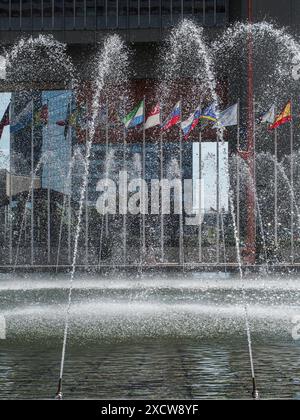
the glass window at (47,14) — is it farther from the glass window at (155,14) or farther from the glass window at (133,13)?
the glass window at (155,14)

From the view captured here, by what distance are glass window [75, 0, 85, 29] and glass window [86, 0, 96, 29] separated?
0.45 meters

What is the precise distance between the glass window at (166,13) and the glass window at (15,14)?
1234 centimetres

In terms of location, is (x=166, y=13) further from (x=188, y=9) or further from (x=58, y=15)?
(x=58, y=15)

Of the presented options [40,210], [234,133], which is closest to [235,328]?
[234,133]

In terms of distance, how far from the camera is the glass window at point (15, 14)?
91125 mm

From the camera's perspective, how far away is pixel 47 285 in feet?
117

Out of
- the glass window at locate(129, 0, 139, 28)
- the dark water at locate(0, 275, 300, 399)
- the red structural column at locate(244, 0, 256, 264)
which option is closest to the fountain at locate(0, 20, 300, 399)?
the red structural column at locate(244, 0, 256, 264)

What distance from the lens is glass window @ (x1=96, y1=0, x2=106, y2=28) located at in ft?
297

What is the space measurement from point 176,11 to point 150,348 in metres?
78.1

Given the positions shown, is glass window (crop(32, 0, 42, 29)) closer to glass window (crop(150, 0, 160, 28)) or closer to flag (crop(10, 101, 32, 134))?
glass window (crop(150, 0, 160, 28))

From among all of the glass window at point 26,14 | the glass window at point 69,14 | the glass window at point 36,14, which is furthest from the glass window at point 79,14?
the glass window at point 26,14

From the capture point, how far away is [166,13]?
296 feet

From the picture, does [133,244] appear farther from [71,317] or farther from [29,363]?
[29,363]

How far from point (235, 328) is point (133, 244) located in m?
67.5
